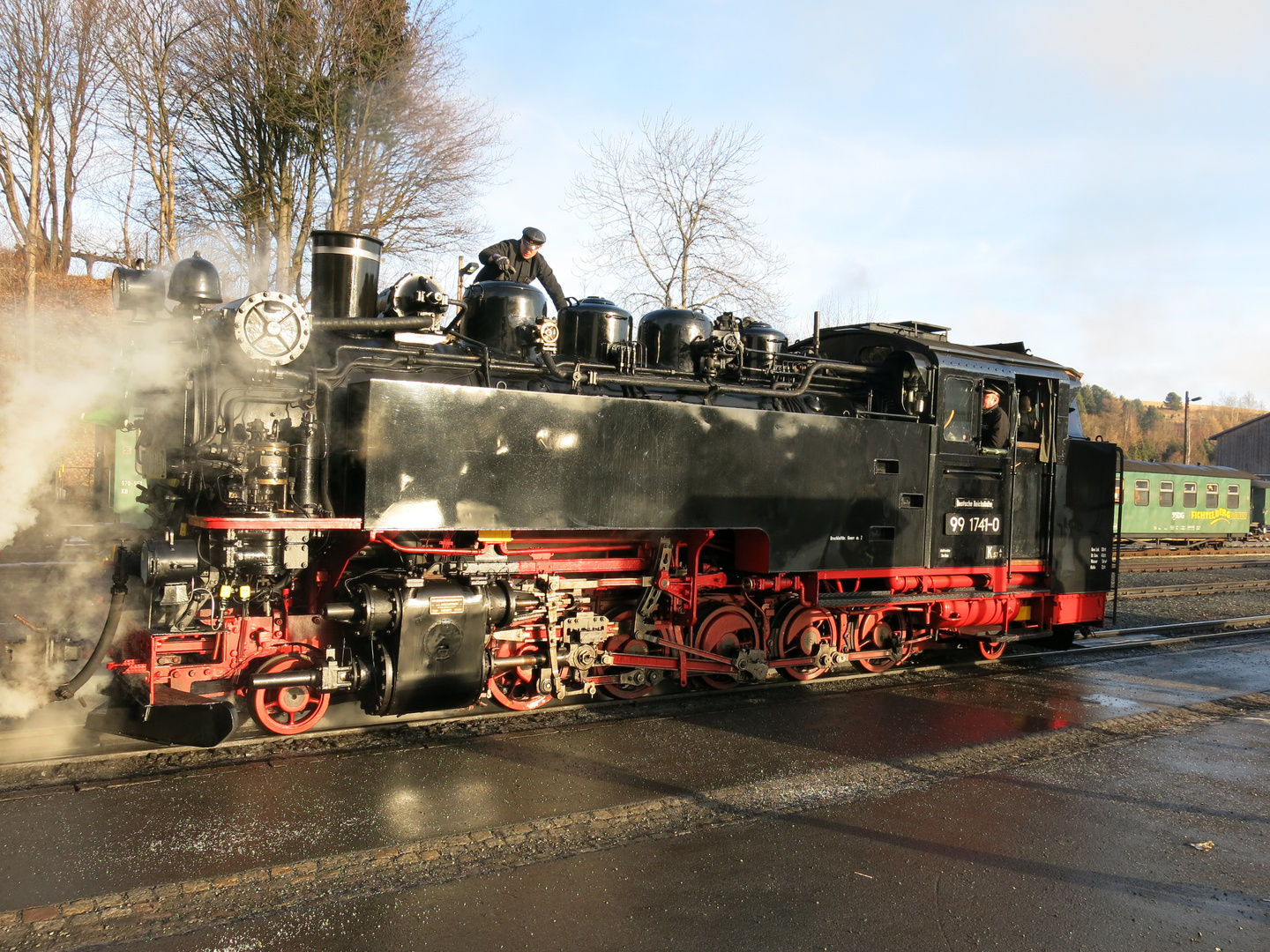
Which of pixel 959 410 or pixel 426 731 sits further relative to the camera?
pixel 959 410

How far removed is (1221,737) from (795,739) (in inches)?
131

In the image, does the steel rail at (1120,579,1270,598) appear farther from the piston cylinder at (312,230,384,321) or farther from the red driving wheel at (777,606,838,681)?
the piston cylinder at (312,230,384,321)

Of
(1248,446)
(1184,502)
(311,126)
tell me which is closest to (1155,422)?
(1248,446)

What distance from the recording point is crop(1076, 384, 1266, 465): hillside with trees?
2586 inches

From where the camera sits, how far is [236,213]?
56.3 ft

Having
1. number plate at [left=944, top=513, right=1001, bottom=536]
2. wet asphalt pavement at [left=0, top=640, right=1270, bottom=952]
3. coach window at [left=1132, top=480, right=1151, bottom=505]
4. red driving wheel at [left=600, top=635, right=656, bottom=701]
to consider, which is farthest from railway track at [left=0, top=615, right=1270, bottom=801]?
coach window at [left=1132, top=480, right=1151, bottom=505]

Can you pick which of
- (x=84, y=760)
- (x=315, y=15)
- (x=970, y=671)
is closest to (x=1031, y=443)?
(x=970, y=671)

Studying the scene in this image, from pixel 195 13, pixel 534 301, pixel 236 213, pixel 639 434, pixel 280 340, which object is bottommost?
pixel 639 434

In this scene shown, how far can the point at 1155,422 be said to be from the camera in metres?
83.5

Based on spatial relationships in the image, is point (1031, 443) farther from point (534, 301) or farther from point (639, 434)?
point (534, 301)

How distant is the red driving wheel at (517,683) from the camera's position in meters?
6.19

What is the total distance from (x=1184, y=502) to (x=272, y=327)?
29.7 metres

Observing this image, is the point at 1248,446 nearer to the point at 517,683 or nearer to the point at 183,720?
the point at 517,683

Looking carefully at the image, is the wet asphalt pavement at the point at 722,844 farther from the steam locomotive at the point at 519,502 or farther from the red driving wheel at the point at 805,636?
the red driving wheel at the point at 805,636
